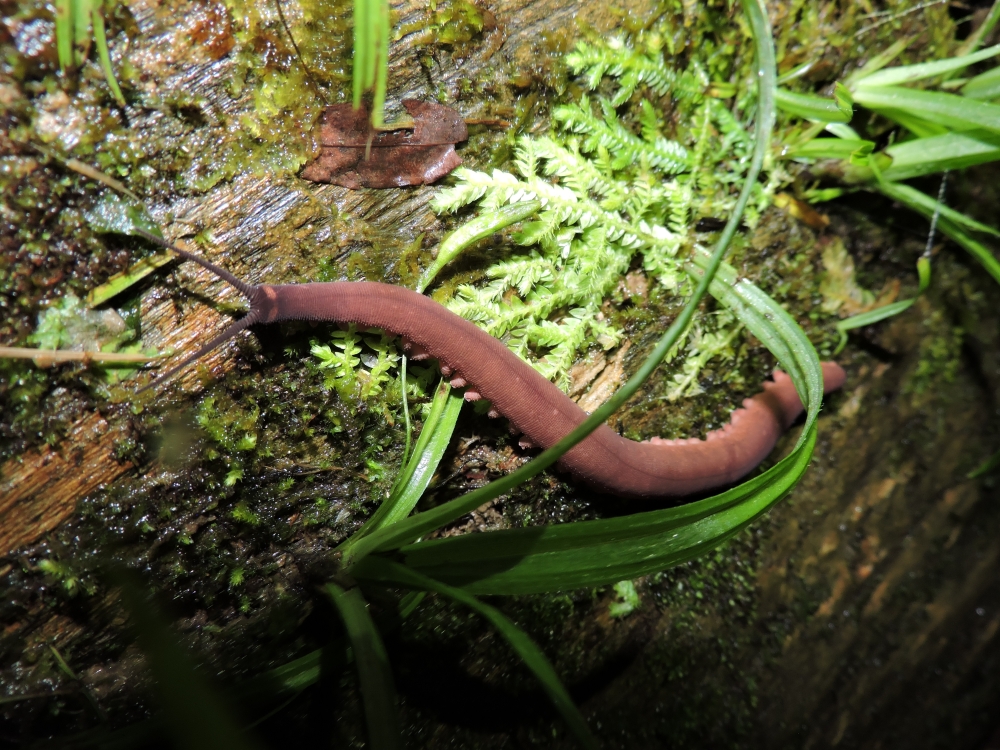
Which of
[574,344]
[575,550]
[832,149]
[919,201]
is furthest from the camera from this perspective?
[919,201]

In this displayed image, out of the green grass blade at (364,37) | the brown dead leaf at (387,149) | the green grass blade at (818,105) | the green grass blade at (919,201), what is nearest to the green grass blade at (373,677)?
the brown dead leaf at (387,149)

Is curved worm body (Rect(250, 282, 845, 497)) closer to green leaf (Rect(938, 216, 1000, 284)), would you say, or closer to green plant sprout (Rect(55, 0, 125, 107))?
green plant sprout (Rect(55, 0, 125, 107))

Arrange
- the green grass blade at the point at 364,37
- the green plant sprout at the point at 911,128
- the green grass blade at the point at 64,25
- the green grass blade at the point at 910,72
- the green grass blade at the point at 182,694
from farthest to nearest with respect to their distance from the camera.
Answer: the green grass blade at the point at 910,72 < the green plant sprout at the point at 911,128 < the green grass blade at the point at 64,25 < the green grass blade at the point at 364,37 < the green grass blade at the point at 182,694

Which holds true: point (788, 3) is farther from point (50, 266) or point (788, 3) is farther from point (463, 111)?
point (50, 266)

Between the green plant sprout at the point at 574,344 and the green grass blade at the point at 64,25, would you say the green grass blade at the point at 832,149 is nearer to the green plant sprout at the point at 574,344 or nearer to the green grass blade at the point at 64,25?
the green plant sprout at the point at 574,344

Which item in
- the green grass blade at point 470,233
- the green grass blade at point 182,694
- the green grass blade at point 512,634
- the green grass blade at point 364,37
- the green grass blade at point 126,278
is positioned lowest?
the green grass blade at point 512,634

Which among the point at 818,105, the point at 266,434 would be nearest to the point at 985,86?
the point at 818,105

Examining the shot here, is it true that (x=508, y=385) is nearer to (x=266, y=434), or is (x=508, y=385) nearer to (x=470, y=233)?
(x=470, y=233)
